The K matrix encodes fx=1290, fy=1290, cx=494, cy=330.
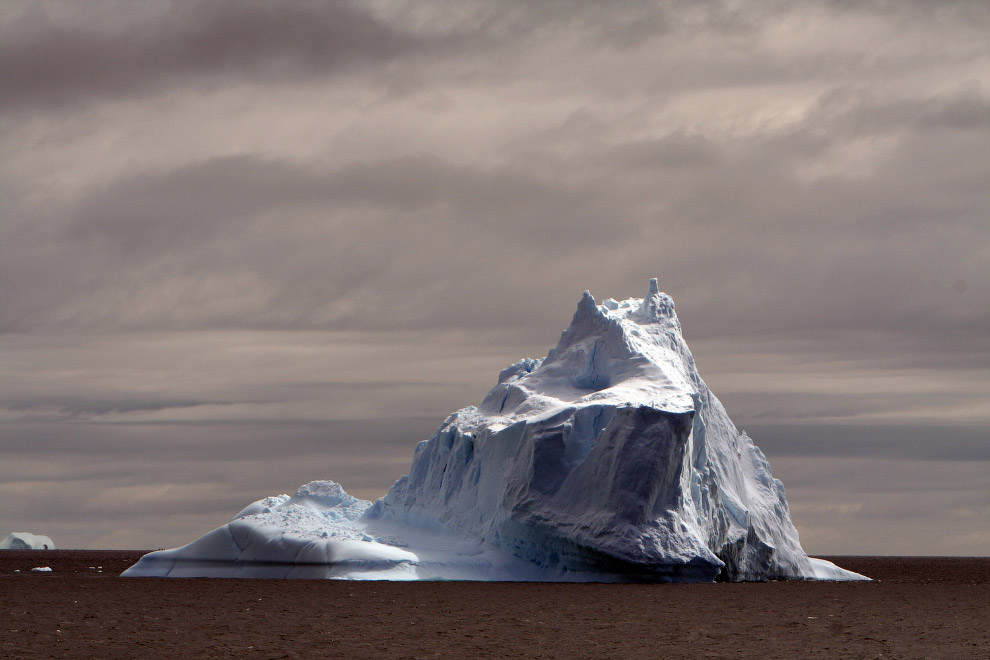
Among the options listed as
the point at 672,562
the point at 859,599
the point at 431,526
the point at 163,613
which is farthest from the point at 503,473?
the point at 163,613

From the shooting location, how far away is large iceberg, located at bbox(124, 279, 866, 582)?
30.6 metres

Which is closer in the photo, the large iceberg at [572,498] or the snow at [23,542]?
the large iceberg at [572,498]

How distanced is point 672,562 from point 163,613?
1222cm

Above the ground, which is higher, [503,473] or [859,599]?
[503,473]

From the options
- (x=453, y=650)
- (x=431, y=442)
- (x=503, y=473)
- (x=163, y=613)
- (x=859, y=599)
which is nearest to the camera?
(x=453, y=650)

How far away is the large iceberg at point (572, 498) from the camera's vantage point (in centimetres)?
3056

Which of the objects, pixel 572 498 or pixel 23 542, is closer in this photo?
pixel 572 498

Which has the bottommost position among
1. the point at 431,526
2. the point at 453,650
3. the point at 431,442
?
the point at 453,650

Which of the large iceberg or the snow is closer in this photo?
the large iceberg

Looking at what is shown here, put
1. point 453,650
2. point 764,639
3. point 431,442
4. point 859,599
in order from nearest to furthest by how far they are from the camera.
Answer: point 453,650 → point 764,639 → point 859,599 → point 431,442

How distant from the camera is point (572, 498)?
103 feet

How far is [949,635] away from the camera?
21062mm

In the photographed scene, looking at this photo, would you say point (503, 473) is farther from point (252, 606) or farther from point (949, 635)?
point (949, 635)

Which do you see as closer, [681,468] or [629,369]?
[681,468]
